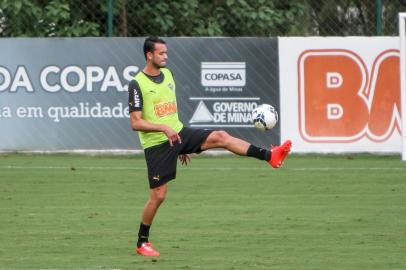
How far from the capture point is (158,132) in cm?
1088

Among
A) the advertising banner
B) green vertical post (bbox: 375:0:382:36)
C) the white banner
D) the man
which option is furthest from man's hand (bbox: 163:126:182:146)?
green vertical post (bbox: 375:0:382:36)

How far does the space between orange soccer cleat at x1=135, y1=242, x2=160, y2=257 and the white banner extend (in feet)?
30.4

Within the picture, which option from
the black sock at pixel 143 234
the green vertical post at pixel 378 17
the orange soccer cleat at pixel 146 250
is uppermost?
the green vertical post at pixel 378 17

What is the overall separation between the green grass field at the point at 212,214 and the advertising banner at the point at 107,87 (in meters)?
0.47

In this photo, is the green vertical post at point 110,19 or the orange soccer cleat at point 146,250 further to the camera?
the green vertical post at point 110,19

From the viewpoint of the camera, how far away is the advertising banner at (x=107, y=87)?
2017cm

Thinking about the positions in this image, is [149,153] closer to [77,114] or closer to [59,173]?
[59,173]

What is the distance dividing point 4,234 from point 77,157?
26.5 feet

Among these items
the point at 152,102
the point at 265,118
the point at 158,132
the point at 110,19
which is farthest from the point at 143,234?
the point at 110,19

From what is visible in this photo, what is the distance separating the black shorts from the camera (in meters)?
10.9

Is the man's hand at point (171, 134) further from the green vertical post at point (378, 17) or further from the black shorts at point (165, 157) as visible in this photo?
the green vertical post at point (378, 17)

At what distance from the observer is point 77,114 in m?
20.4

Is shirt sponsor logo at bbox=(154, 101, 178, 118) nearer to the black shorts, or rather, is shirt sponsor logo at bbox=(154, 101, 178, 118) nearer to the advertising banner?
the black shorts

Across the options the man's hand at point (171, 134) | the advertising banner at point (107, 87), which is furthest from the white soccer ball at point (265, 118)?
the advertising banner at point (107, 87)
